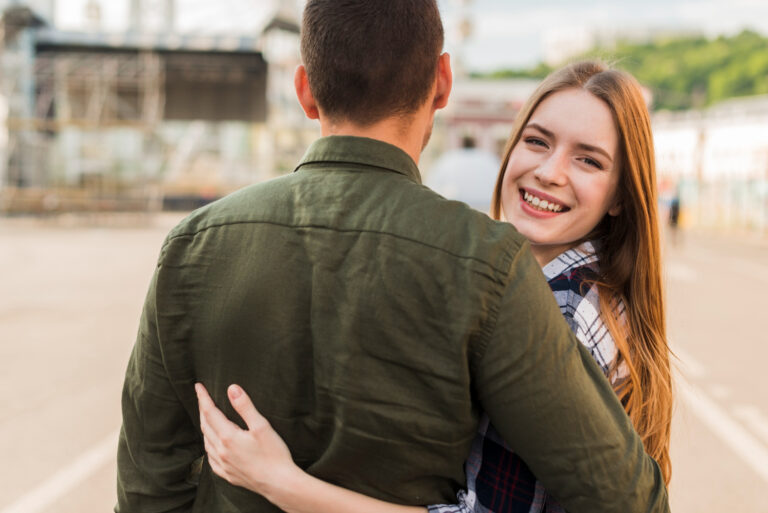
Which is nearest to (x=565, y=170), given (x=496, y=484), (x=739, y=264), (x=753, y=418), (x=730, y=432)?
(x=496, y=484)

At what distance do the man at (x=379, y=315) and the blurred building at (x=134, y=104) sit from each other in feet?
96.0

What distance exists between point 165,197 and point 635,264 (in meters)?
37.6

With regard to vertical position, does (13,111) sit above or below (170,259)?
below

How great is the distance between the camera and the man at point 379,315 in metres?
1.16

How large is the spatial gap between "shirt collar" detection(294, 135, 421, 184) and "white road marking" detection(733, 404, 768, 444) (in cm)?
465

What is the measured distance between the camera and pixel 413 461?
4.04 ft

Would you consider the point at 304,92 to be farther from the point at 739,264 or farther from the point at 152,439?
the point at 739,264

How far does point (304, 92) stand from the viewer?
137 centimetres

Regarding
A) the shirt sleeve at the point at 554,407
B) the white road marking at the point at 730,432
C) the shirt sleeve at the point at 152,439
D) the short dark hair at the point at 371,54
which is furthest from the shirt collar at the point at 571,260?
the white road marking at the point at 730,432

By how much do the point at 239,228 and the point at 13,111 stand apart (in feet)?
115

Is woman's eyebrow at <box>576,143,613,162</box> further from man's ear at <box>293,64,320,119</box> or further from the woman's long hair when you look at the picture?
man's ear at <box>293,64,320,119</box>

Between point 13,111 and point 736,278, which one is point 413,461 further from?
point 13,111

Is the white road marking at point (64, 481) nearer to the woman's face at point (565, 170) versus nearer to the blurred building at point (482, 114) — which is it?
the woman's face at point (565, 170)

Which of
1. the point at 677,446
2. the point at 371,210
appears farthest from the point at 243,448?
the point at 677,446
